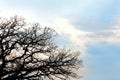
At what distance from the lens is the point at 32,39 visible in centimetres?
6344

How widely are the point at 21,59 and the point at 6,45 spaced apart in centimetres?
209

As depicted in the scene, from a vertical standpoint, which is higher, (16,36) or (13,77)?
(16,36)

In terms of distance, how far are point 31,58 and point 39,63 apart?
0.99 meters

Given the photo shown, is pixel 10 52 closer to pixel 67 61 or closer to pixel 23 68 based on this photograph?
pixel 23 68

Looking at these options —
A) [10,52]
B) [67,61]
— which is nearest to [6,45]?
[10,52]

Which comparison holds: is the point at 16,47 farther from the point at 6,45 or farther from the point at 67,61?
the point at 67,61

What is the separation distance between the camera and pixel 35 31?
63938 mm

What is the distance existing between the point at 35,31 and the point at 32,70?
172 inches

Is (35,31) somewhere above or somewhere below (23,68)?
above

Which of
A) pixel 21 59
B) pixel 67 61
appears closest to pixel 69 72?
pixel 67 61

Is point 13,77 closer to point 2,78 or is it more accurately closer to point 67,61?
point 2,78

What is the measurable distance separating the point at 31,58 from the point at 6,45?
2861 mm

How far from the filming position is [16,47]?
62.2m

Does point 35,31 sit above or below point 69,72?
above
